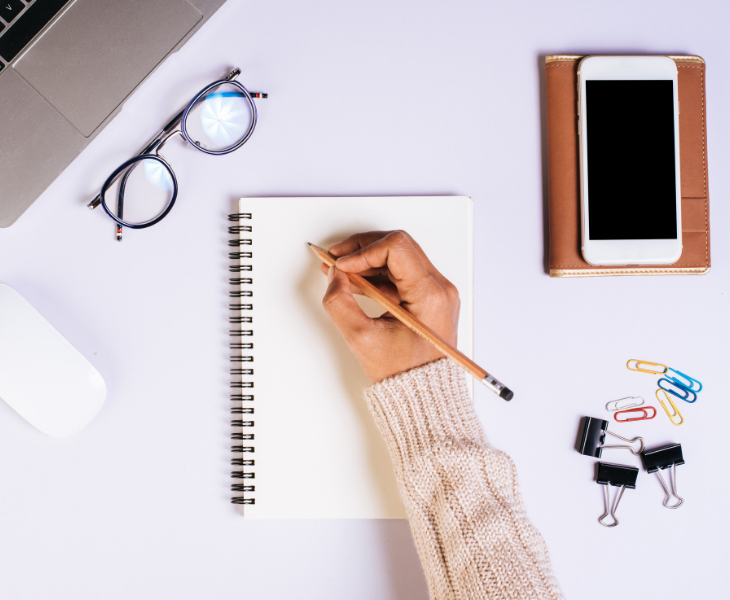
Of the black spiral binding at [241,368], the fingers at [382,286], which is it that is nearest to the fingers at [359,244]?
the fingers at [382,286]

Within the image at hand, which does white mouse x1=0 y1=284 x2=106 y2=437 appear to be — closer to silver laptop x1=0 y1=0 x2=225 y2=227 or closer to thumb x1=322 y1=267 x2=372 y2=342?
silver laptop x1=0 y1=0 x2=225 y2=227

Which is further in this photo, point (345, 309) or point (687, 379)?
point (687, 379)

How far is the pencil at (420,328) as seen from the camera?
586 mm

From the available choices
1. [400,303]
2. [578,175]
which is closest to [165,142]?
[400,303]

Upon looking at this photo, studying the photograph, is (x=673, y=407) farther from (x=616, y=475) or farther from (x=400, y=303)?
(x=400, y=303)

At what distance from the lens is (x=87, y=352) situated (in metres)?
0.80

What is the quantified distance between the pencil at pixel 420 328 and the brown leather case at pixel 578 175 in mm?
265

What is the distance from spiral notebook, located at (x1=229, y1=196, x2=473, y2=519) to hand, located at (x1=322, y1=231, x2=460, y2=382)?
8 cm

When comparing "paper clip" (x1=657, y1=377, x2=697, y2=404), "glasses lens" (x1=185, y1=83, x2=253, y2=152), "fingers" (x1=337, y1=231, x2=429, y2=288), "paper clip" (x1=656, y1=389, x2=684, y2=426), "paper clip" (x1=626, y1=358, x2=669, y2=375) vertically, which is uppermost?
"glasses lens" (x1=185, y1=83, x2=253, y2=152)

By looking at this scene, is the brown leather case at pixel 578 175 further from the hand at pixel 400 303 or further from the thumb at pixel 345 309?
the thumb at pixel 345 309

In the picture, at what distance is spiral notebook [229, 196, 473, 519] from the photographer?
78 cm

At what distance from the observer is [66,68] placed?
73 centimetres

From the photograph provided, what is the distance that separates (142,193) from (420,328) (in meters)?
0.50

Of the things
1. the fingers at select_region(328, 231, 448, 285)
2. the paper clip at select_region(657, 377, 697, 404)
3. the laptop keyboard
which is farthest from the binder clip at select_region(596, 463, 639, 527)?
the laptop keyboard
